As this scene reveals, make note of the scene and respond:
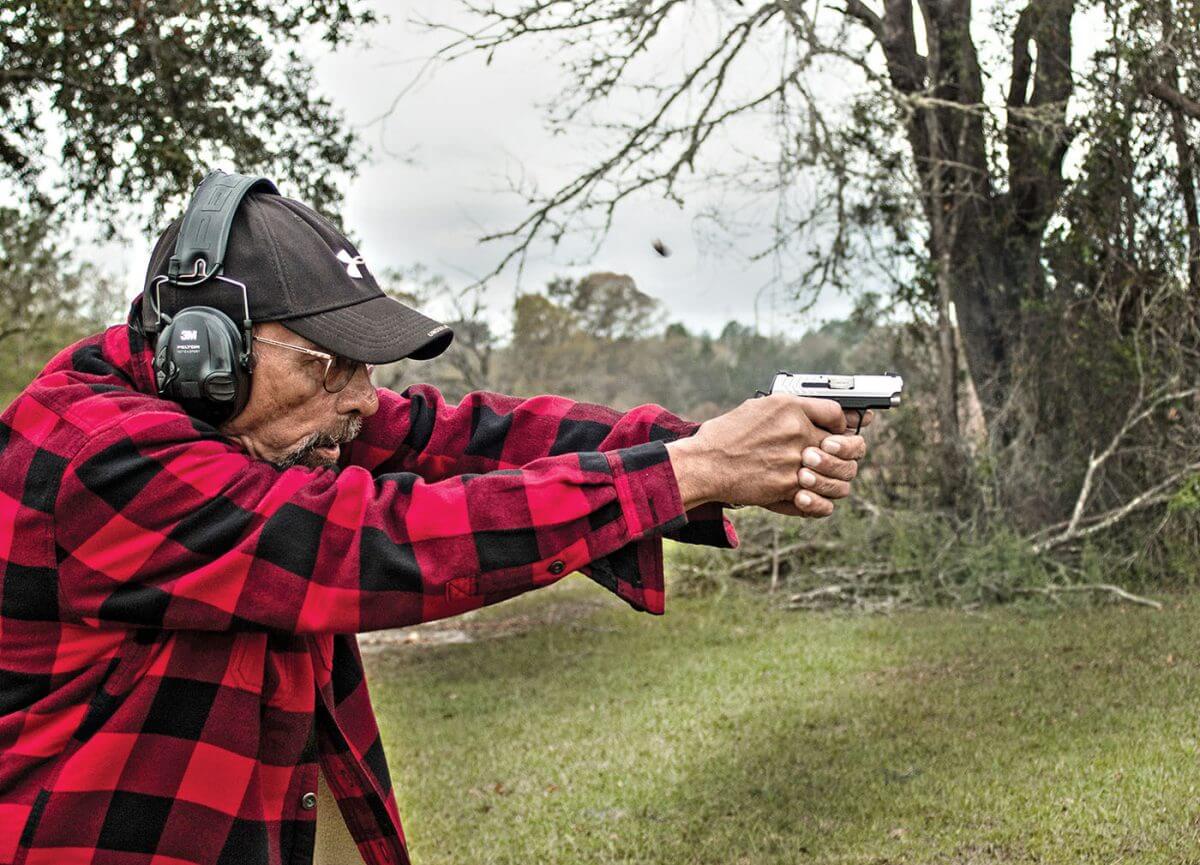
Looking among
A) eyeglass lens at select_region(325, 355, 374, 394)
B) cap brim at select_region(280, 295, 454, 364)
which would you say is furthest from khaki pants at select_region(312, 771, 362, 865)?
cap brim at select_region(280, 295, 454, 364)

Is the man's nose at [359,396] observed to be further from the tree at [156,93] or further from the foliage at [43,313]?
the foliage at [43,313]

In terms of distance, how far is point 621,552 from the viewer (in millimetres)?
2146

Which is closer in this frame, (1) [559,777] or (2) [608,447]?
(2) [608,447]

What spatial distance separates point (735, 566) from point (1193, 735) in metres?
6.20

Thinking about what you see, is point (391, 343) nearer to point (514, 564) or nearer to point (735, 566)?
point (514, 564)

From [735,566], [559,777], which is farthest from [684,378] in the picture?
[559,777]

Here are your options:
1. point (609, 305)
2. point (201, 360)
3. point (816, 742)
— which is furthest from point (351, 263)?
point (609, 305)

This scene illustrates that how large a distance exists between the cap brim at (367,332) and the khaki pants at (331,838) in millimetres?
959

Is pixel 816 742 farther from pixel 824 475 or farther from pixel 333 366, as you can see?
pixel 333 366

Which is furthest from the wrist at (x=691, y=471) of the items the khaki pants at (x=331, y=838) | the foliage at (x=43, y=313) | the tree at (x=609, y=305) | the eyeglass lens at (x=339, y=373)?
the tree at (x=609, y=305)

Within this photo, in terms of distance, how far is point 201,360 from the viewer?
6.72ft

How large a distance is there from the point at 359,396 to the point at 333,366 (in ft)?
0.35

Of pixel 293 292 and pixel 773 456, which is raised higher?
pixel 293 292

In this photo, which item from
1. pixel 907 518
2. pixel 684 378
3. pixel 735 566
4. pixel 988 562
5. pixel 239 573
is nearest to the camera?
pixel 239 573
